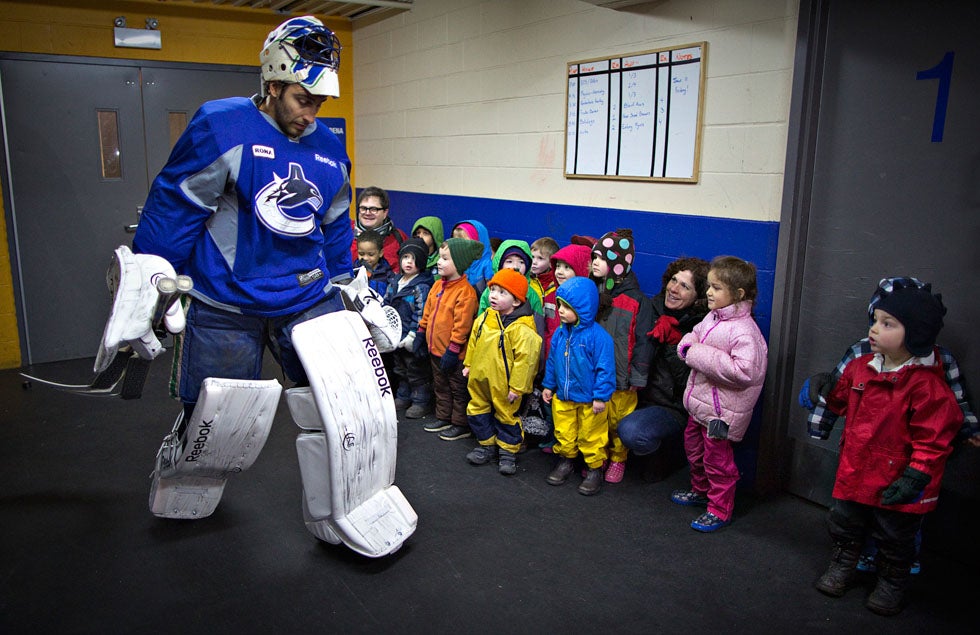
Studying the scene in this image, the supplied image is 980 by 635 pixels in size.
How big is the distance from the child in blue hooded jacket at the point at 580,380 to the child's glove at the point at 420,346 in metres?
1.03

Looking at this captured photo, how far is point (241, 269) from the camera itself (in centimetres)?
260

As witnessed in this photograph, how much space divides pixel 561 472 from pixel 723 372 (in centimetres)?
97

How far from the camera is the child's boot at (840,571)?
2.65m

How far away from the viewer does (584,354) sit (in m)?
3.39

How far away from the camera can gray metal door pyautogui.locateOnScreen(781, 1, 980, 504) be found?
277cm

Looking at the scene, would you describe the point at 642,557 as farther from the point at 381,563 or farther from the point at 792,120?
the point at 792,120

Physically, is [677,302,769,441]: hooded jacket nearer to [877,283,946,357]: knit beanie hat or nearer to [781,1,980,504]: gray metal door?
[781,1,980,504]: gray metal door

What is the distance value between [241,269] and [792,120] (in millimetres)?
2299

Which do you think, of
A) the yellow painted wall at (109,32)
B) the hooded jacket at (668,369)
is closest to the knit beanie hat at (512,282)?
the hooded jacket at (668,369)

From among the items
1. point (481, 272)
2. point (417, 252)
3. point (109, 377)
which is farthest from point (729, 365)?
point (109, 377)

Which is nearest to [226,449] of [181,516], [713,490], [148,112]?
[181,516]

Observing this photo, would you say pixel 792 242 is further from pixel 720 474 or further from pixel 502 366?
pixel 502 366

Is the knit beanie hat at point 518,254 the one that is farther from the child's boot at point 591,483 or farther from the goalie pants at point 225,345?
the goalie pants at point 225,345

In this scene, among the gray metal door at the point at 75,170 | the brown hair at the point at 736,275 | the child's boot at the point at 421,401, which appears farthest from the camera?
the gray metal door at the point at 75,170
